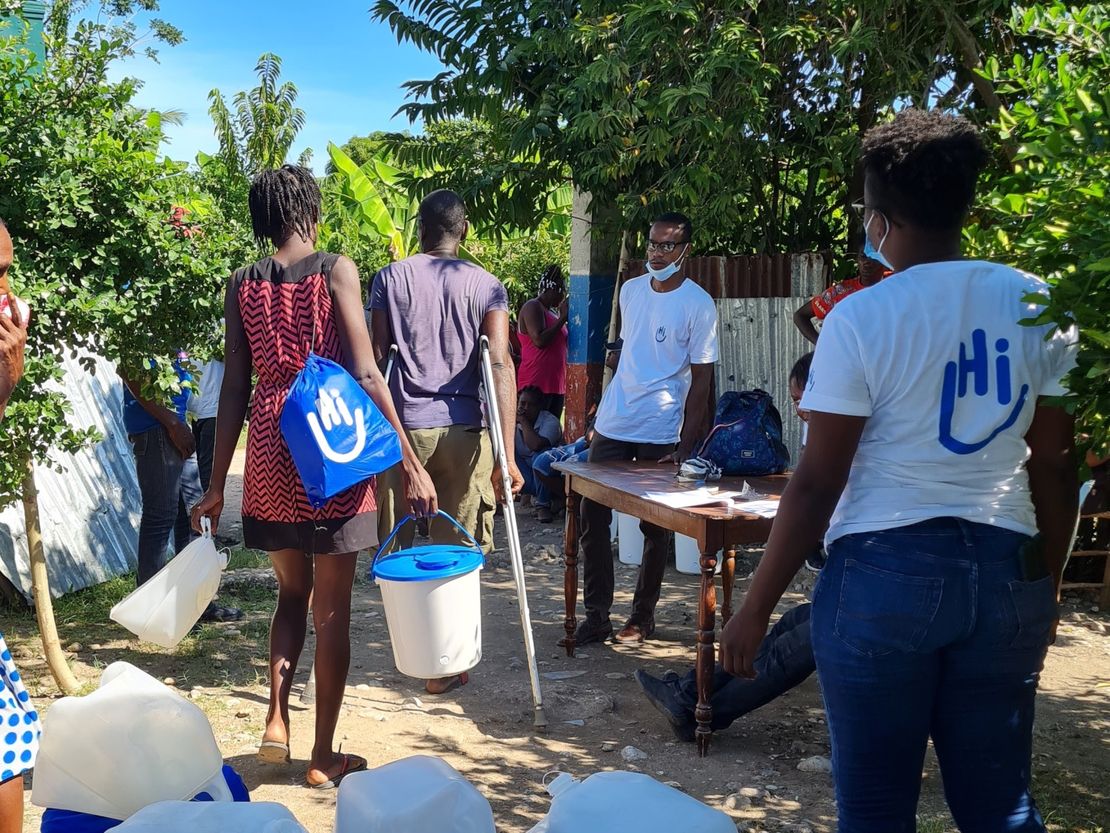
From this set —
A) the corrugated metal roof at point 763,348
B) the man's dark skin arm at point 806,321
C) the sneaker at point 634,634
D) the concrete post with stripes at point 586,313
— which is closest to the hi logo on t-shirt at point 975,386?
the sneaker at point 634,634

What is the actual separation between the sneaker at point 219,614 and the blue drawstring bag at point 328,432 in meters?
2.79

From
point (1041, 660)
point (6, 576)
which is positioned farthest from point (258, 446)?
point (6, 576)

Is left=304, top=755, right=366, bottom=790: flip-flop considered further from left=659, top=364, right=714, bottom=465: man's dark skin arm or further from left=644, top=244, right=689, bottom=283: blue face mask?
left=644, top=244, right=689, bottom=283: blue face mask

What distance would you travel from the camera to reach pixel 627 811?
1.79 m

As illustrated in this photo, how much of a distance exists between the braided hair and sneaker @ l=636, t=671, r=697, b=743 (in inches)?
95.3

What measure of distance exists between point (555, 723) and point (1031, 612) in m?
2.98

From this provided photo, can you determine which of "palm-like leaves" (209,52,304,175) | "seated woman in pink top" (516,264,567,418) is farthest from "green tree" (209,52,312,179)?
"seated woman in pink top" (516,264,567,418)

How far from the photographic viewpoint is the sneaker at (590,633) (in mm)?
5789

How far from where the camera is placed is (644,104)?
6.54 m

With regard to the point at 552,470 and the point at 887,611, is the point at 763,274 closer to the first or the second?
the point at 552,470

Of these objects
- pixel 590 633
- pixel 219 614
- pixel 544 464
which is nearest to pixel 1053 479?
pixel 590 633

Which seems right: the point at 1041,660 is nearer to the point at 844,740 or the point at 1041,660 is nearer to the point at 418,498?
the point at 844,740

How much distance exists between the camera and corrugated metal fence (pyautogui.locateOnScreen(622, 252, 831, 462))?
7.93 metres

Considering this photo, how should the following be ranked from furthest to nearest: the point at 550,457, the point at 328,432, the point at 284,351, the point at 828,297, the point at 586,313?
the point at 586,313 → the point at 550,457 → the point at 828,297 → the point at 284,351 → the point at 328,432
